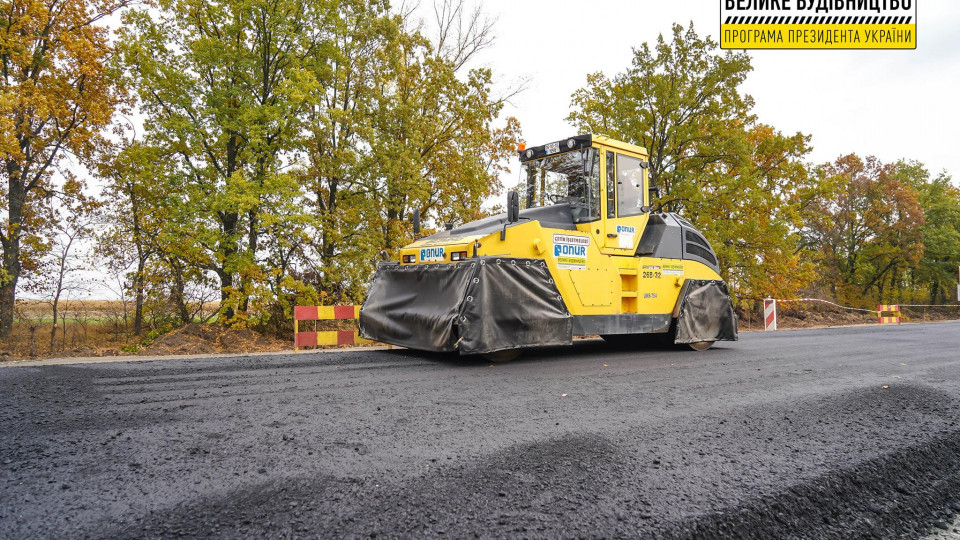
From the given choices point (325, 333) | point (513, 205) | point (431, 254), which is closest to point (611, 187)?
point (513, 205)

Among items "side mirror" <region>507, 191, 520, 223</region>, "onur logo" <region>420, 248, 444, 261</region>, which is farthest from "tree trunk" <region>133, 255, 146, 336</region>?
"side mirror" <region>507, 191, 520, 223</region>

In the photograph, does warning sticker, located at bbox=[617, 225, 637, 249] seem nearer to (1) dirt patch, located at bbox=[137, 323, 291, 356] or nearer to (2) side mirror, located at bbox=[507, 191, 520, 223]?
(2) side mirror, located at bbox=[507, 191, 520, 223]

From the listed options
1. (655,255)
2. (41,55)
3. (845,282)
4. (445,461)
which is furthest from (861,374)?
(845,282)

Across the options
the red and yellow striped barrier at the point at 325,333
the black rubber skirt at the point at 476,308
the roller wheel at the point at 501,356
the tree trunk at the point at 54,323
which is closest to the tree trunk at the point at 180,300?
the tree trunk at the point at 54,323

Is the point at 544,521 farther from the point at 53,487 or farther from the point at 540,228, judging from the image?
the point at 540,228

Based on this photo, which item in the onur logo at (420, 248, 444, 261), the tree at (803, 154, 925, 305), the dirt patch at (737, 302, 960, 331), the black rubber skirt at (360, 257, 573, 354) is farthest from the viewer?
the tree at (803, 154, 925, 305)

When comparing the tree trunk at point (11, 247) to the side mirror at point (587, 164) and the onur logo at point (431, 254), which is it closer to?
the onur logo at point (431, 254)

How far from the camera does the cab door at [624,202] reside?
7.86 meters

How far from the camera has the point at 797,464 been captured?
2760 millimetres

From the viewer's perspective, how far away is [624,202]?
813 cm

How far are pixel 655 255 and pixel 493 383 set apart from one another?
14.9 ft

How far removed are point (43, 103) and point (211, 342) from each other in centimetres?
705

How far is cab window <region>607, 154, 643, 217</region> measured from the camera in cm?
805

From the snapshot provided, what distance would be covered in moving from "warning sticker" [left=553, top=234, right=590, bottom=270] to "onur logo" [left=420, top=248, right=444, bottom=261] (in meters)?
1.55
